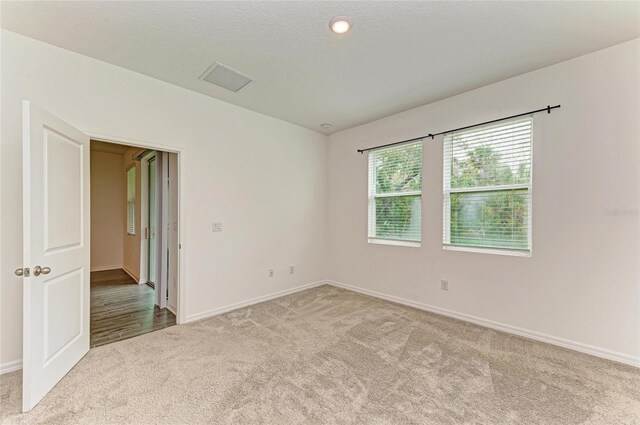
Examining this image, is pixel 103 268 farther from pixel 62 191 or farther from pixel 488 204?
pixel 488 204

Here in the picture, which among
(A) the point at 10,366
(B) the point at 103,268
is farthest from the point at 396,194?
(B) the point at 103,268

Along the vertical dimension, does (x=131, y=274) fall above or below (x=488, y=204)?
below

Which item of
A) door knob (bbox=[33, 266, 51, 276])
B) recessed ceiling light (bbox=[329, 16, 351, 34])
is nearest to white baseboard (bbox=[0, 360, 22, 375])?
door knob (bbox=[33, 266, 51, 276])

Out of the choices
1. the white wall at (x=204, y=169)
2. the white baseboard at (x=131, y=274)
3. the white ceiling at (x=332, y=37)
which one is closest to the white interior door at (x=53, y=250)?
the white wall at (x=204, y=169)

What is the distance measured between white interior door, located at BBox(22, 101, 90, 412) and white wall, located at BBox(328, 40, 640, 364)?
3766 millimetres

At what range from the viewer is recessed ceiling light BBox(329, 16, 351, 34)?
1989mm

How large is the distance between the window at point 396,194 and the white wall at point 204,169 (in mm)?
1033

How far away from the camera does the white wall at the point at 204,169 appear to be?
7.16ft

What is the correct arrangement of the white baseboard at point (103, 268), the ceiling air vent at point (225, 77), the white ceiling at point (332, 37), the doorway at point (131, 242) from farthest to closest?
the white baseboard at point (103, 268)
the doorway at point (131, 242)
the ceiling air vent at point (225, 77)
the white ceiling at point (332, 37)

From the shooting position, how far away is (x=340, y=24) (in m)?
2.04

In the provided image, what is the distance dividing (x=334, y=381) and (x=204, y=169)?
2.72m

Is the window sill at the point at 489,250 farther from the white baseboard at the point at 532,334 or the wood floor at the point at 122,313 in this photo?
the wood floor at the point at 122,313

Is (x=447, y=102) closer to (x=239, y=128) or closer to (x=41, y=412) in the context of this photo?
(x=239, y=128)

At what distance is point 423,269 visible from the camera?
362cm
